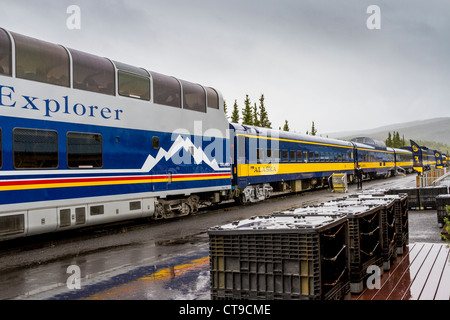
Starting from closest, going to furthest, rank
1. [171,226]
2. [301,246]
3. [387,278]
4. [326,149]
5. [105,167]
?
[301,246], [387,278], [105,167], [171,226], [326,149]

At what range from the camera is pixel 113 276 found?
768 cm

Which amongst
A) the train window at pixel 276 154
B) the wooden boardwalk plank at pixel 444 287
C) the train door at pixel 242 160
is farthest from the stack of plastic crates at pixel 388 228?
the train window at pixel 276 154

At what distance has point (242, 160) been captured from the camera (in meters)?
20.7

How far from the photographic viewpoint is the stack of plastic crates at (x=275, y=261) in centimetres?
434

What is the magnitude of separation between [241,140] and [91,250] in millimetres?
11547

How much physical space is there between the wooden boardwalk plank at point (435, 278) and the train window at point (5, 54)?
30.1 feet

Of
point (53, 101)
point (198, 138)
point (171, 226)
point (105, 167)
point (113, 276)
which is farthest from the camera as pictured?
point (198, 138)

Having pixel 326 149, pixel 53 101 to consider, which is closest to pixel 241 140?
pixel 53 101

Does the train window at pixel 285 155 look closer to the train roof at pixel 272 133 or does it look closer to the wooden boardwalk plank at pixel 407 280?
the train roof at pixel 272 133

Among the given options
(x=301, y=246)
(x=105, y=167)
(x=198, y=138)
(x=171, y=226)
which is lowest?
(x=171, y=226)

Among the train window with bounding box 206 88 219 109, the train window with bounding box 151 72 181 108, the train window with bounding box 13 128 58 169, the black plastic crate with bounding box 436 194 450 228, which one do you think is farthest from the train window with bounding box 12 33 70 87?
the black plastic crate with bounding box 436 194 450 228

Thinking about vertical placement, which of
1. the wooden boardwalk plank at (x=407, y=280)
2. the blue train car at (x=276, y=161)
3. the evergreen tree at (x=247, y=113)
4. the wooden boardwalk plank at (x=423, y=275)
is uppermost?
the evergreen tree at (x=247, y=113)

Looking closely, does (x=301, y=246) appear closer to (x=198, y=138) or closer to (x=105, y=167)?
(x=105, y=167)

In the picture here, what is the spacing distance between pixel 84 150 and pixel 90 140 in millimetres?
348
